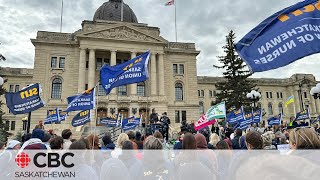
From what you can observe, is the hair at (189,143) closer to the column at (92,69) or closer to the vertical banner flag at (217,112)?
the vertical banner flag at (217,112)

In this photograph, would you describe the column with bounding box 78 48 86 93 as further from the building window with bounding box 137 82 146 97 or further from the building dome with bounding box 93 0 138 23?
the building dome with bounding box 93 0 138 23

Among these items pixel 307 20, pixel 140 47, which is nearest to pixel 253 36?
pixel 307 20

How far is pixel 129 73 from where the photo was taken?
9.89 m

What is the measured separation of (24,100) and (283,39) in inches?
381

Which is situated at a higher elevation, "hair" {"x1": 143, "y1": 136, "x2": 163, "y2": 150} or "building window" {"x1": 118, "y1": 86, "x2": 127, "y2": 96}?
"building window" {"x1": 118, "y1": 86, "x2": 127, "y2": 96}

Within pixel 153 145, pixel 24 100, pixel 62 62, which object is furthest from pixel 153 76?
pixel 153 145

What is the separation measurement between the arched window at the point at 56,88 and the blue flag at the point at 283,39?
126ft

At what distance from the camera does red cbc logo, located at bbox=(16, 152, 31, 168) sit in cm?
407

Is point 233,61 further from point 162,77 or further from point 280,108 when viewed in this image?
point 280,108

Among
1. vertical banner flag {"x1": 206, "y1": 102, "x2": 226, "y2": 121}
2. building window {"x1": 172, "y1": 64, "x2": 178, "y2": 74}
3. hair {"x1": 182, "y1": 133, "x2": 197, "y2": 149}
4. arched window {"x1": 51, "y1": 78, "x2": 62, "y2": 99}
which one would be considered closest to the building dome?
building window {"x1": 172, "y1": 64, "x2": 178, "y2": 74}

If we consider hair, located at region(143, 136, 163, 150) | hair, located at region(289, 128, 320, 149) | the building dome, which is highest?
the building dome

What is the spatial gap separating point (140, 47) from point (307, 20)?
1487 inches

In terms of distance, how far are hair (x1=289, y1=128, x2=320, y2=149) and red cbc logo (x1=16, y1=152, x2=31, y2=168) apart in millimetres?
3937

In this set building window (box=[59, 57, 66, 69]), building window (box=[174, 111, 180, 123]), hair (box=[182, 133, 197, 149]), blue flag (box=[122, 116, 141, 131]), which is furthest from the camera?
building window (box=[174, 111, 180, 123])
